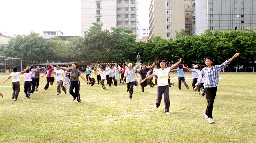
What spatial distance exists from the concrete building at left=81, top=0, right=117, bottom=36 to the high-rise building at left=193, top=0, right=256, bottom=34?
30196 millimetres

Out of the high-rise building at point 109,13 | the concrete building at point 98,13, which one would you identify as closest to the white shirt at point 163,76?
the concrete building at point 98,13

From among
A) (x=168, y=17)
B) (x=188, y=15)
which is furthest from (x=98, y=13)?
(x=188, y=15)

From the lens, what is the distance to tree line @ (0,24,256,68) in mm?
50406

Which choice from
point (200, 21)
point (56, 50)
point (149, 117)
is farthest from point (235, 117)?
point (200, 21)

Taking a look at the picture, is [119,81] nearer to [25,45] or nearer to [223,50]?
[223,50]

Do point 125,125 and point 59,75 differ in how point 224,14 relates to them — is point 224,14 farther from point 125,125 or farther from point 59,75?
point 125,125

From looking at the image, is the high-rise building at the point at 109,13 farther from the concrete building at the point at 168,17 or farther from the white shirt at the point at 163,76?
the white shirt at the point at 163,76

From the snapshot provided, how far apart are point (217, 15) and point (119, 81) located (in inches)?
2532

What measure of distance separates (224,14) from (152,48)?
126 ft

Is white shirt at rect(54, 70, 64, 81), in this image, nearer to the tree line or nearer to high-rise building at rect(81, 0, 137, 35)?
the tree line

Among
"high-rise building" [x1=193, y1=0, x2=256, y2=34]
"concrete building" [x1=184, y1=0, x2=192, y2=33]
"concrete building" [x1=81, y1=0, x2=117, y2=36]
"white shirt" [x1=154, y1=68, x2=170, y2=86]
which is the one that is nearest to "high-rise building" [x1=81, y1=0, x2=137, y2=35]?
"concrete building" [x1=81, y1=0, x2=117, y2=36]

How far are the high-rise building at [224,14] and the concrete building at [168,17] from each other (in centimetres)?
560

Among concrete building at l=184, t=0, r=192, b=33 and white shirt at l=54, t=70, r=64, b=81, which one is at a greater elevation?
concrete building at l=184, t=0, r=192, b=33

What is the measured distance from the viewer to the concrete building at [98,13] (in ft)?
274
